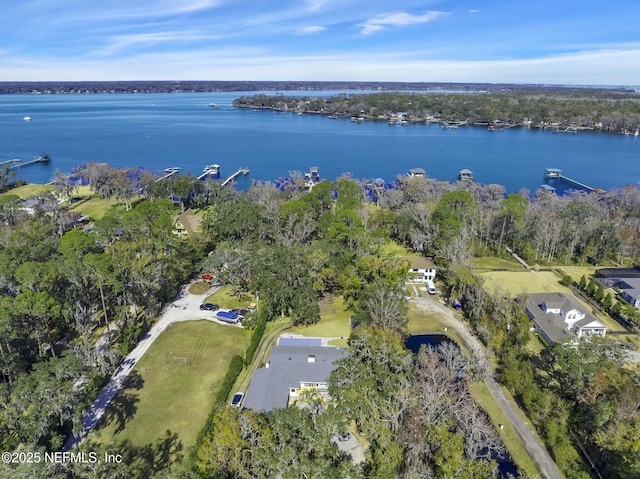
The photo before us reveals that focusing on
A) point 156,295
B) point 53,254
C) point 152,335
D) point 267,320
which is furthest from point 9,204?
point 267,320

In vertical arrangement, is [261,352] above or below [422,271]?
below

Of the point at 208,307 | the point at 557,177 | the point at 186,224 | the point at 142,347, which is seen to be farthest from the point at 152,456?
the point at 557,177

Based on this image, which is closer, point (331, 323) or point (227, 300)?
point (331, 323)

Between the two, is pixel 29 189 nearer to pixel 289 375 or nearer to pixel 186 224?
pixel 186 224

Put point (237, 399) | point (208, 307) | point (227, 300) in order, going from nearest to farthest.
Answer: point (237, 399) → point (208, 307) → point (227, 300)

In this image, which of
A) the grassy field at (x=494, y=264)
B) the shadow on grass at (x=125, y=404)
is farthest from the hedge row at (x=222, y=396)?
the grassy field at (x=494, y=264)

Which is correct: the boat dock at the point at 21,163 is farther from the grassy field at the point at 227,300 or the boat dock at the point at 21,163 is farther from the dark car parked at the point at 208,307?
the dark car parked at the point at 208,307
